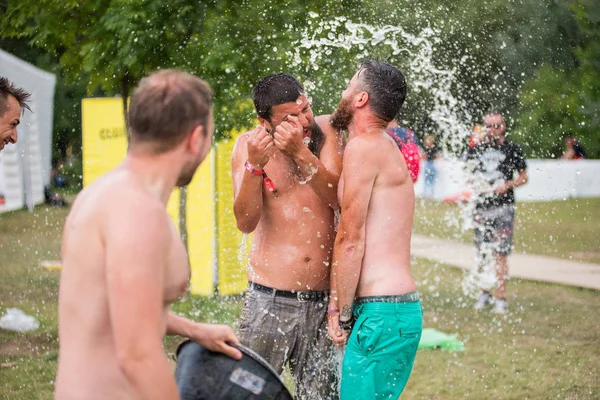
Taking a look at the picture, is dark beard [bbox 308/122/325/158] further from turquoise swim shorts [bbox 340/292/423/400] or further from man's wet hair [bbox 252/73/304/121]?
turquoise swim shorts [bbox 340/292/423/400]

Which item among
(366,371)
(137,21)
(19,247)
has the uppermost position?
(137,21)

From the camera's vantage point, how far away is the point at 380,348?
3328 mm

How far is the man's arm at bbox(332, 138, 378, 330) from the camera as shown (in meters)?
3.37

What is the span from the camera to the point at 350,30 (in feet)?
23.2

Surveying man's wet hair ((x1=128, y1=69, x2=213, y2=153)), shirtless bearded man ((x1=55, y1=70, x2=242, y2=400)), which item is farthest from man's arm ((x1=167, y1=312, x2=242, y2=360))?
man's wet hair ((x1=128, y1=69, x2=213, y2=153))

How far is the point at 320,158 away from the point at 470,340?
3.85m

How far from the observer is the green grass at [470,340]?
18.4ft

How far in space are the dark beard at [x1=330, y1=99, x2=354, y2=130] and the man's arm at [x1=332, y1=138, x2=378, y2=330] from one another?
233mm

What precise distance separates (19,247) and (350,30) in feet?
27.7

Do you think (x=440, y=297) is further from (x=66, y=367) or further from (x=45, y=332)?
(x=66, y=367)

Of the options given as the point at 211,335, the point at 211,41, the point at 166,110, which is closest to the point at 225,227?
the point at 211,41

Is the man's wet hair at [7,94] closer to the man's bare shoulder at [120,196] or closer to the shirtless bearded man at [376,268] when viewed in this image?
the shirtless bearded man at [376,268]

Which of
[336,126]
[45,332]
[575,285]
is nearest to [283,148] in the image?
[336,126]

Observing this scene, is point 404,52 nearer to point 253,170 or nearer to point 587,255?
point 253,170
